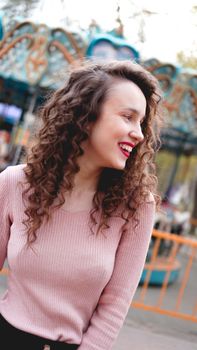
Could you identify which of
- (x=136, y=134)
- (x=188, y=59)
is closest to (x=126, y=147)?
(x=136, y=134)

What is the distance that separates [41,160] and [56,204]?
0.16 m

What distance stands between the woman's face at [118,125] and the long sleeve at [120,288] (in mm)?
183

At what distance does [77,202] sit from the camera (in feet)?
4.97

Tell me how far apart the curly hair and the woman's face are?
0.03 m

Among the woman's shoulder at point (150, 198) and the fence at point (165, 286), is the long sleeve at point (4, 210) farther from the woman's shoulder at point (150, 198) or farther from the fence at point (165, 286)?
the fence at point (165, 286)

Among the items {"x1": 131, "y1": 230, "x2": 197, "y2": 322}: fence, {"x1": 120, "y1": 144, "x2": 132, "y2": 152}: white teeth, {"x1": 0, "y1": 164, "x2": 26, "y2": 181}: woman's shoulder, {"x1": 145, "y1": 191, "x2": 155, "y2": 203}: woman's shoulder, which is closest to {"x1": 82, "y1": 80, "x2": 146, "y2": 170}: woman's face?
{"x1": 120, "y1": 144, "x2": 132, "y2": 152}: white teeth

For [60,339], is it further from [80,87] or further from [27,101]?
[27,101]

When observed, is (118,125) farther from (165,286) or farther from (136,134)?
(165,286)

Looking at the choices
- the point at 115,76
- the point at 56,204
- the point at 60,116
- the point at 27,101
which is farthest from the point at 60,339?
the point at 27,101

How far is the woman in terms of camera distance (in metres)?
1.42

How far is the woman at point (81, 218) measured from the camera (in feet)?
4.67

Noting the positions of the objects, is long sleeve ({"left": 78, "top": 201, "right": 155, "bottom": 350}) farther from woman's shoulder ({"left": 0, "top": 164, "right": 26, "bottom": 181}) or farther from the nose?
woman's shoulder ({"left": 0, "top": 164, "right": 26, "bottom": 181})

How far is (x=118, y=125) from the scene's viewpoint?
56.3 inches

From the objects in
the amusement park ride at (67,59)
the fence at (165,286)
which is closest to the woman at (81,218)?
the fence at (165,286)
